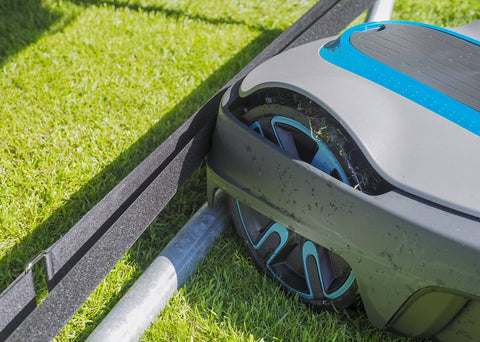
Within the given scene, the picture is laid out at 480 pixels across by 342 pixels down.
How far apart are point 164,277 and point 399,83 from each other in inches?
37.3

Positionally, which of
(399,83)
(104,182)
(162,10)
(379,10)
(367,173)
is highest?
(399,83)

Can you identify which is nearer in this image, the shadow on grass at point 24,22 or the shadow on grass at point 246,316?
the shadow on grass at point 246,316

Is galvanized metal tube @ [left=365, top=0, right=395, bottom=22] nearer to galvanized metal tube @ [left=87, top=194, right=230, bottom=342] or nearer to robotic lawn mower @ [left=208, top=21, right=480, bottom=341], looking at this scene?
robotic lawn mower @ [left=208, top=21, right=480, bottom=341]

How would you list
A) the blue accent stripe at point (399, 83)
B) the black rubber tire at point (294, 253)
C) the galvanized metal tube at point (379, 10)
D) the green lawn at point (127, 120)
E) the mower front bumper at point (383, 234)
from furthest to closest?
the galvanized metal tube at point (379, 10) → the green lawn at point (127, 120) → the black rubber tire at point (294, 253) → the blue accent stripe at point (399, 83) → the mower front bumper at point (383, 234)

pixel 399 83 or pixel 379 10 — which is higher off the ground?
pixel 399 83

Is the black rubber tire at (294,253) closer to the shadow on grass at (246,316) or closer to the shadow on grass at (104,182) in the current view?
the shadow on grass at (246,316)

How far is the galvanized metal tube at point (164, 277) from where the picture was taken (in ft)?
5.92

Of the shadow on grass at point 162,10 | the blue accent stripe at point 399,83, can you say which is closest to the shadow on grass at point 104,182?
the shadow on grass at point 162,10

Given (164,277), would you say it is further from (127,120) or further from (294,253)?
(127,120)

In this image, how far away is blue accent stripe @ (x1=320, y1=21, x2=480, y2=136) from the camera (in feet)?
5.65

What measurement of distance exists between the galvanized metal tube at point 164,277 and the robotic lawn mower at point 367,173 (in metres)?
0.13

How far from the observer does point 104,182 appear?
8.16 ft

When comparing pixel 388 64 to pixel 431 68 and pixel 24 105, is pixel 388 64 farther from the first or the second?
pixel 24 105

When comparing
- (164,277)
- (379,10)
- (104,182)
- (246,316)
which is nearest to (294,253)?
(246,316)
